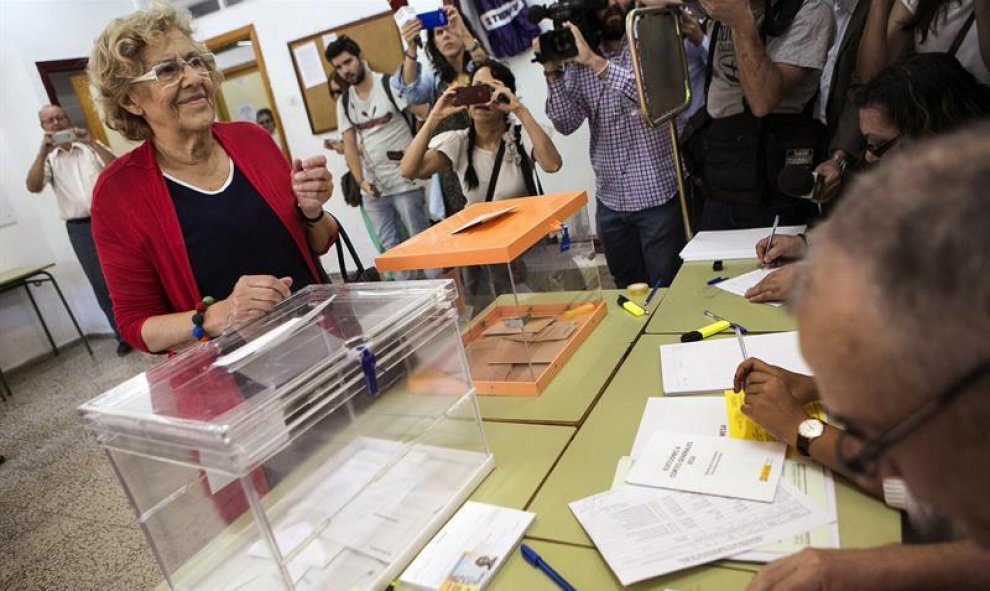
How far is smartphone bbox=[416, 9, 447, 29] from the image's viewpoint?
9.43 ft

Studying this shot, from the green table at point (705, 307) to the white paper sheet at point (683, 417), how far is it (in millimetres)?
322

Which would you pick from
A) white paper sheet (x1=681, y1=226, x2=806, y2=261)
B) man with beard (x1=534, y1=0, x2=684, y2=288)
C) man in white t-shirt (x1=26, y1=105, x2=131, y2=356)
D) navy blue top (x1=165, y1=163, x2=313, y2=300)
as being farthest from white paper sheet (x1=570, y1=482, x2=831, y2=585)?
man in white t-shirt (x1=26, y1=105, x2=131, y2=356)

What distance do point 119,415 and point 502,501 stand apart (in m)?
0.60

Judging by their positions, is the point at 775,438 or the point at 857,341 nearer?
the point at 857,341

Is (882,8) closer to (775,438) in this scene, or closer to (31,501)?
(775,438)

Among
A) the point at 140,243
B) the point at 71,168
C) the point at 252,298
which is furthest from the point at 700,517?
the point at 71,168

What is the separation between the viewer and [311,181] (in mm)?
1420

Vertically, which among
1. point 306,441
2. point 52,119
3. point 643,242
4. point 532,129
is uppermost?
point 52,119

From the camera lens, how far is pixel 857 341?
0.45m

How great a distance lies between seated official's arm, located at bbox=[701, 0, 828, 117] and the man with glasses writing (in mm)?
1590

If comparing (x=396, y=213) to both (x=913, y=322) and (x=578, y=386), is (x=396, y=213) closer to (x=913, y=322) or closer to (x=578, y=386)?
(x=578, y=386)

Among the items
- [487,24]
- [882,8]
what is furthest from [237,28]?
[882,8]

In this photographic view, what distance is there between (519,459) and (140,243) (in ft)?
3.04

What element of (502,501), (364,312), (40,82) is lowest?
(502,501)
